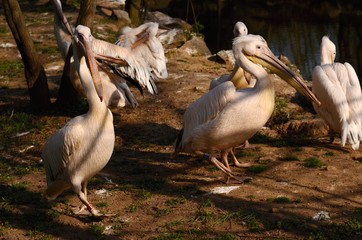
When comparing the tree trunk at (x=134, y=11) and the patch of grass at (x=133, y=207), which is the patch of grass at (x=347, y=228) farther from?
the tree trunk at (x=134, y=11)

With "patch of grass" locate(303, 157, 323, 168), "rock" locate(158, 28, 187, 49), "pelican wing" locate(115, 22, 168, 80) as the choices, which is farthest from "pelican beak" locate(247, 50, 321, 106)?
"rock" locate(158, 28, 187, 49)

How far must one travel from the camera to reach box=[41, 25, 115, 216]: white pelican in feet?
14.9

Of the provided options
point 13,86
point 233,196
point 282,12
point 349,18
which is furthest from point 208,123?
point 282,12

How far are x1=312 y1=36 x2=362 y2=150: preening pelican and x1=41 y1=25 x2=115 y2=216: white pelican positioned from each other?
2491 millimetres

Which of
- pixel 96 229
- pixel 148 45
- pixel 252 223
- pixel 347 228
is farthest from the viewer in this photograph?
pixel 148 45

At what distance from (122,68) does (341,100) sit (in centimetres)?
252

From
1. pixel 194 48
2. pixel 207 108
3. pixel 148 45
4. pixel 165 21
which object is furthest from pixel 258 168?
pixel 165 21

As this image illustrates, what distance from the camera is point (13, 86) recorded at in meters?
8.54

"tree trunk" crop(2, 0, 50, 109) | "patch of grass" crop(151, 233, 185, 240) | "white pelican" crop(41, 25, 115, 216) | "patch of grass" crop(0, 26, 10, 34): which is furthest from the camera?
"patch of grass" crop(0, 26, 10, 34)

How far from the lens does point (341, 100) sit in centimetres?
609

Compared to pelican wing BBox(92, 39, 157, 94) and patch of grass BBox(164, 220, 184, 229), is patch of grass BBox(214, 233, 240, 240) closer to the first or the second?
patch of grass BBox(164, 220, 184, 229)

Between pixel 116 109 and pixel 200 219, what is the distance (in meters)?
3.26

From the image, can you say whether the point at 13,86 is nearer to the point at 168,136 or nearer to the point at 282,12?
the point at 168,136

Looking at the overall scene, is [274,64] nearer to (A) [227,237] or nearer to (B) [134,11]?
(A) [227,237]
